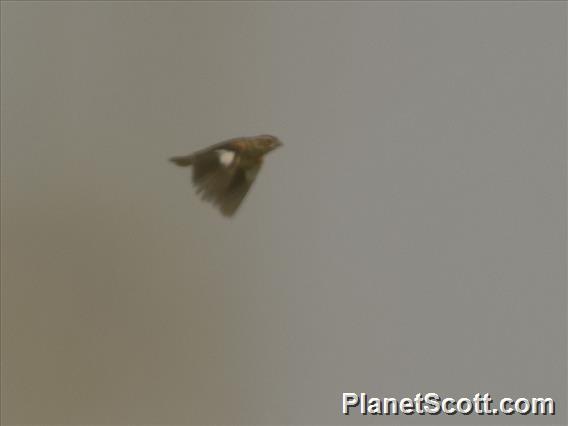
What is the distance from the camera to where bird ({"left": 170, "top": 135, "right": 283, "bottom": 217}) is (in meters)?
0.84

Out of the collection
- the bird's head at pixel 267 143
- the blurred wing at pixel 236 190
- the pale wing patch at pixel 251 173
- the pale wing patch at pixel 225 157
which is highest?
the bird's head at pixel 267 143

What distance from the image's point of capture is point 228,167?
0.84 meters

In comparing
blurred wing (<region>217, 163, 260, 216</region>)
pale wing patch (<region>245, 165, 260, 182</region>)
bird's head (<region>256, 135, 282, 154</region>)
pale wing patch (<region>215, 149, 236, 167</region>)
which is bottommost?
blurred wing (<region>217, 163, 260, 216</region>)

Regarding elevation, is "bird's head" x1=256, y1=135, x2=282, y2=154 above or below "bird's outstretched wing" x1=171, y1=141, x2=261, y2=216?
above

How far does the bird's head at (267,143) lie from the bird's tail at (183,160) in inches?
3.5

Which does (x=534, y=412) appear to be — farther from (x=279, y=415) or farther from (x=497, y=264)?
(x=279, y=415)

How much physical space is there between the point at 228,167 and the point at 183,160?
0.22 ft

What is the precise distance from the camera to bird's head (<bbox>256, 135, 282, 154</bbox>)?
86 centimetres

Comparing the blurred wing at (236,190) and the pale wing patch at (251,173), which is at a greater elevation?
the pale wing patch at (251,173)

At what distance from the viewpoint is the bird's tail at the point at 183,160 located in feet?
2.85

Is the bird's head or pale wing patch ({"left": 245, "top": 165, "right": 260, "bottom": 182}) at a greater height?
the bird's head

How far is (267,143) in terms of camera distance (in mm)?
867

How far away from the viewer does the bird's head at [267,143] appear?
0.86 metres

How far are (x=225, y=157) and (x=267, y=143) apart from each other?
60 mm
